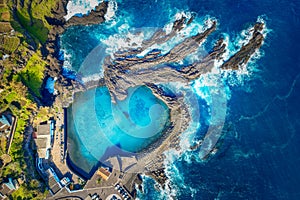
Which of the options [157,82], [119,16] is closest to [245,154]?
[157,82]

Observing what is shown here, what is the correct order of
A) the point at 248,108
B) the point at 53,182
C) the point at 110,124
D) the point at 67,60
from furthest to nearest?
the point at 67,60 → the point at 110,124 → the point at 248,108 → the point at 53,182

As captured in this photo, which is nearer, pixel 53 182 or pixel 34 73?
pixel 53 182

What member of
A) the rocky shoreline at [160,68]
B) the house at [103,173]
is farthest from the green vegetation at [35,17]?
the house at [103,173]

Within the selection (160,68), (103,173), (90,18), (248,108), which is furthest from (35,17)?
(248,108)

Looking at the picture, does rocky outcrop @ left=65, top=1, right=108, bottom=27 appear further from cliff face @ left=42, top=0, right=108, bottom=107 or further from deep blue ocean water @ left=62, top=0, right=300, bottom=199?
deep blue ocean water @ left=62, top=0, right=300, bottom=199

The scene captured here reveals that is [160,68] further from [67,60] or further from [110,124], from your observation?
[67,60]

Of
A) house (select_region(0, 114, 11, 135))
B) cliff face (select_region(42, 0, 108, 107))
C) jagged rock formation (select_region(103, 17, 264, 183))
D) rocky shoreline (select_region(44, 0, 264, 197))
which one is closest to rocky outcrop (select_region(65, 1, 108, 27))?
cliff face (select_region(42, 0, 108, 107))

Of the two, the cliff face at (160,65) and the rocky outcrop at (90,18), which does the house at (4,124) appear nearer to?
the cliff face at (160,65)
